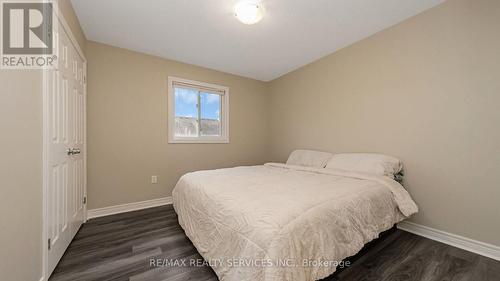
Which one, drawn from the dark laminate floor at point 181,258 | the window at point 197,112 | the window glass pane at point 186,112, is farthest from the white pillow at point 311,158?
the window glass pane at point 186,112

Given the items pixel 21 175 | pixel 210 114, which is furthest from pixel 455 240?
pixel 210 114

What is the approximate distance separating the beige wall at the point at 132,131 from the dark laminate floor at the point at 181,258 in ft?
2.14

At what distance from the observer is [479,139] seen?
66.0 inches

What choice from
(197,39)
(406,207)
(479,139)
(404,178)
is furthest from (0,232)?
(479,139)

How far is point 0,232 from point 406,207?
2.80m

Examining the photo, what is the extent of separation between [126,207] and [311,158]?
277 cm

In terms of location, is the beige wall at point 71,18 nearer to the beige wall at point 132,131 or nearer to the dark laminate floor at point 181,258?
the beige wall at point 132,131

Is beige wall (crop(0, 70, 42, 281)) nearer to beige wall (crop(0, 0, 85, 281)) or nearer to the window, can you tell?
beige wall (crop(0, 0, 85, 281))

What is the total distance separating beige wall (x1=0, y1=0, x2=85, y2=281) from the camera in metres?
0.96

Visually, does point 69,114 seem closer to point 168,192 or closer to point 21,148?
point 21,148

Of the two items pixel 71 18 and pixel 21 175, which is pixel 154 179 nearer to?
pixel 21 175

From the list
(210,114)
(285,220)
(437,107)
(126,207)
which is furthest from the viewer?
(210,114)

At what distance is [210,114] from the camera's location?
3.56 m

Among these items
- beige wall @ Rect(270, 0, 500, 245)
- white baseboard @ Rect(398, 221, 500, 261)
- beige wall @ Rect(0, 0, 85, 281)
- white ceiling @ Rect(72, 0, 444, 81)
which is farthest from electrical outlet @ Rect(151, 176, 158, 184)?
white baseboard @ Rect(398, 221, 500, 261)
